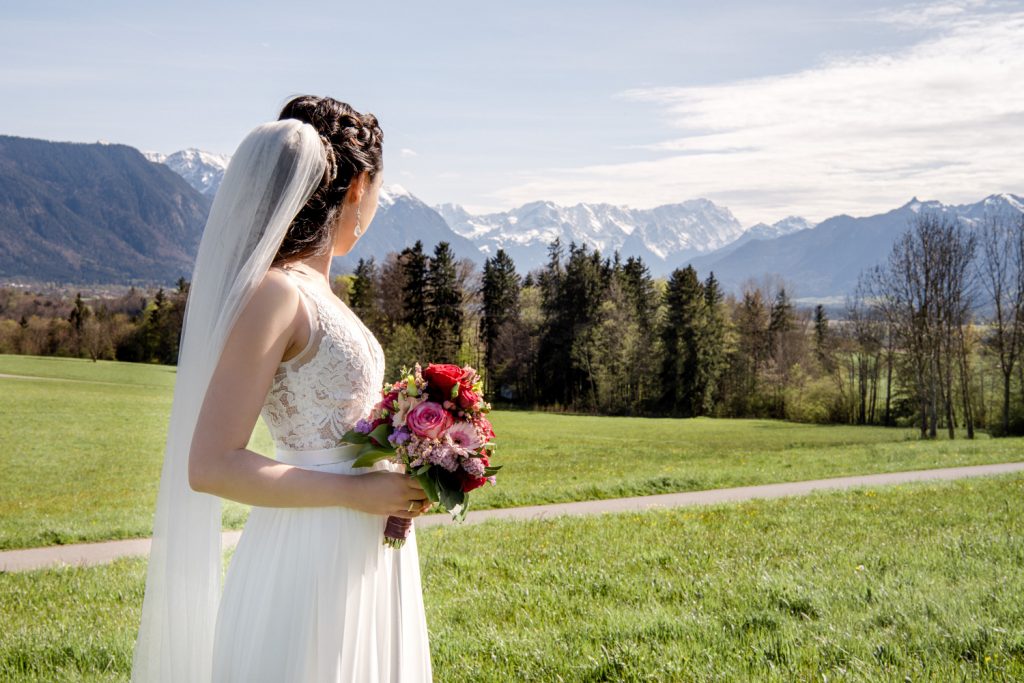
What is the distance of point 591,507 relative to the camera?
13594 millimetres

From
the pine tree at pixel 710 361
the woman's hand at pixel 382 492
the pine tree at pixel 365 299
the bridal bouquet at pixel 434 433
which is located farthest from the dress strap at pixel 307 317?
the pine tree at pixel 710 361

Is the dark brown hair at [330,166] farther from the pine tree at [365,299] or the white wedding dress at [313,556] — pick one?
the pine tree at [365,299]

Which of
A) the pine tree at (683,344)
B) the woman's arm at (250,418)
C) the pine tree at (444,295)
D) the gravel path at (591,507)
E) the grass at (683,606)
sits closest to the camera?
the woman's arm at (250,418)

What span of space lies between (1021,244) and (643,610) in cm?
4521

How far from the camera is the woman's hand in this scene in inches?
101

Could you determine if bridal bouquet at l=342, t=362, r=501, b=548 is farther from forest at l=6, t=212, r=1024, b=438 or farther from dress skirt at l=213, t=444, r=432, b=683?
forest at l=6, t=212, r=1024, b=438

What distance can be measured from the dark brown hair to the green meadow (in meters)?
1.47

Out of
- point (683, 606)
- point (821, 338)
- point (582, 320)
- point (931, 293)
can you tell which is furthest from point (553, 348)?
point (683, 606)

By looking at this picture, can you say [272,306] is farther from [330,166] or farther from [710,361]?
[710,361]

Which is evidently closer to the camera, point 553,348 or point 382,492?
point 382,492

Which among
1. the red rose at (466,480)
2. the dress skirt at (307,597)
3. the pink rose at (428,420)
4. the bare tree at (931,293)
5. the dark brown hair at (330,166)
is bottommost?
the dress skirt at (307,597)

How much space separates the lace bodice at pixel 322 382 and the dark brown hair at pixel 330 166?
0.16 m

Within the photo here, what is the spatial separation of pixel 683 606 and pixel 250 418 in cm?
458

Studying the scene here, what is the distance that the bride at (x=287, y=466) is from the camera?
2.52m
